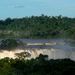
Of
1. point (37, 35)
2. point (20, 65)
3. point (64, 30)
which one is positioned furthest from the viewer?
→ point (64, 30)

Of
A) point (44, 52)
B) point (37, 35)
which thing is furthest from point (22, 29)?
point (44, 52)

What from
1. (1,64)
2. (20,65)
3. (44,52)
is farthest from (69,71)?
(44,52)

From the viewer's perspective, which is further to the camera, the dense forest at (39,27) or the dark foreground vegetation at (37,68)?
the dense forest at (39,27)

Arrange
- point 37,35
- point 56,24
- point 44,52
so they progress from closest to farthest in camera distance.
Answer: point 44,52 < point 37,35 < point 56,24

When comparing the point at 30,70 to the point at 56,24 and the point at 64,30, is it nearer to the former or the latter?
the point at 64,30

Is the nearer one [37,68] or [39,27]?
[37,68]

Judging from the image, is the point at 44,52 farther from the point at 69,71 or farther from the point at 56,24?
the point at 56,24

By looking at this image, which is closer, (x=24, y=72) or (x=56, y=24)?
(x=24, y=72)
